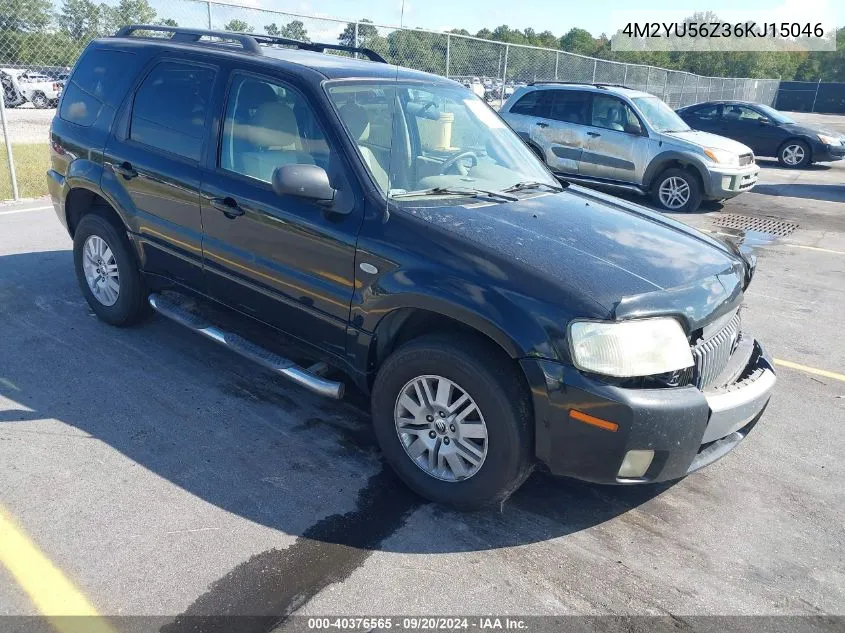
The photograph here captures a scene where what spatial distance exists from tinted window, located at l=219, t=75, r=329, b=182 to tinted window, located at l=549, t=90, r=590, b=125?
330 inches

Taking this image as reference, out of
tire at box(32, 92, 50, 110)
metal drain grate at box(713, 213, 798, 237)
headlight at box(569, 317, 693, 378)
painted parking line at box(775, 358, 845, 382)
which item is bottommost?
painted parking line at box(775, 358, 845, 382)

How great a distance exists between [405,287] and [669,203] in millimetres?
9170

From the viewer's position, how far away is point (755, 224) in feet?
35.4

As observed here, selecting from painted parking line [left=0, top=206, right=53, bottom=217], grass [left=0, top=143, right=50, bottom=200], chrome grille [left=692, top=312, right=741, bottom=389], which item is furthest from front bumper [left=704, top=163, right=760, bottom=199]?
grass [left=0, top=143, right=50, bottom=200]

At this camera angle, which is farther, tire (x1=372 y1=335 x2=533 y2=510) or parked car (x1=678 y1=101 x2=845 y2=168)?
parked car (x1=678 y1=101 x2=845 y2=168)

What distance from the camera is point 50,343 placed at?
4.76m

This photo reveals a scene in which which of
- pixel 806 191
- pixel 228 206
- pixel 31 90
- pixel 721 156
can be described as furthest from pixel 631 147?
pixel 31 90

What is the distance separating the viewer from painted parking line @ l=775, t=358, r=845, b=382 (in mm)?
5070

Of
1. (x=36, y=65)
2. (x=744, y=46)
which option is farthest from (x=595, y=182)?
(x=744, y=46)

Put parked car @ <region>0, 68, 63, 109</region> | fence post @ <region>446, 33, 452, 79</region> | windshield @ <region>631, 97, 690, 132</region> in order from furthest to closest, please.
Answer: parked car @ <region>0, 68, 63, 109</region>
fence post @ <region>446, 33, 452, 79</region>
windshield @ <region>631, 97, 690, 132</region>

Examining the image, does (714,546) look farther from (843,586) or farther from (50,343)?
(50,343)

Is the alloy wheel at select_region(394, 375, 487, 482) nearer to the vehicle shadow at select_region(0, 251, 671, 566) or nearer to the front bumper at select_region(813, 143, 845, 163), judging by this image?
the vehicle shadow at select_region(0, 251, 671, 566)

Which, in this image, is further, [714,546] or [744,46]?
[744,46]

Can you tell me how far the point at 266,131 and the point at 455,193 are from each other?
1.13m
